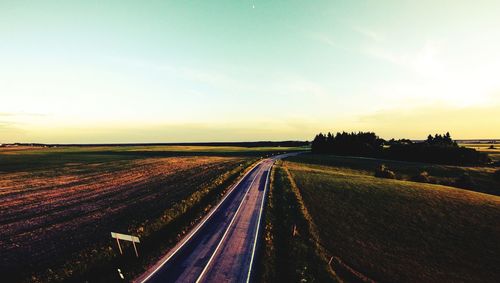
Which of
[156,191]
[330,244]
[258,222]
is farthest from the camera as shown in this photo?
[156,191]

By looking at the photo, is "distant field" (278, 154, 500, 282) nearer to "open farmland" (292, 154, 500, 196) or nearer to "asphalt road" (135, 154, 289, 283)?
"asphalt road" (135, 154, 289, 283)

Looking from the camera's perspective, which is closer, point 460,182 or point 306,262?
point 306,262

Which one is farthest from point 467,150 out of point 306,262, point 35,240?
point 35,240

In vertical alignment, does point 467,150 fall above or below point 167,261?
above

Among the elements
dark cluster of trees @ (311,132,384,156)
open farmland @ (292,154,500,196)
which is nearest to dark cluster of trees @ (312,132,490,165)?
dark cluster of trees @ (311,132,384,156)

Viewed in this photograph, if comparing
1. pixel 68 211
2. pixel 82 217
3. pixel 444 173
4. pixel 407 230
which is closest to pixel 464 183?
pixel 444 173

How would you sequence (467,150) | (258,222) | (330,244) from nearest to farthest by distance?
(330,244)
(258,222)
(467,150)

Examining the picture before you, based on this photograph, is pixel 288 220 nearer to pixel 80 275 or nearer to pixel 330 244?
pixel 330 244
